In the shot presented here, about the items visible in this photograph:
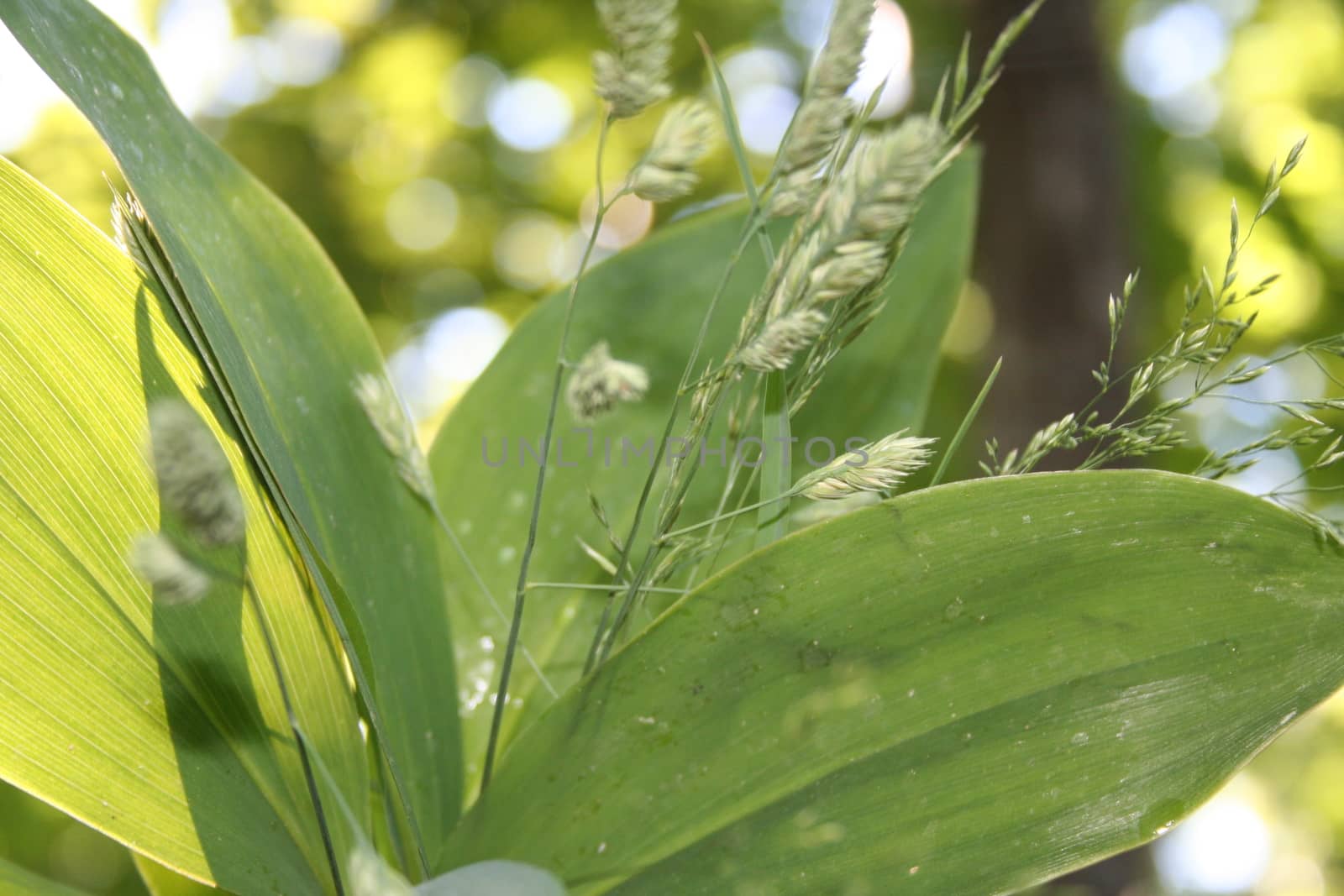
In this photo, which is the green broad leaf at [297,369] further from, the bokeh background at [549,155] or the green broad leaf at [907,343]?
the bokeh background at [549,155]

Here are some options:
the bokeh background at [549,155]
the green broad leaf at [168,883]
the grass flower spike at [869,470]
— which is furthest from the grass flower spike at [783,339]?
the bokeh background at [549,155]

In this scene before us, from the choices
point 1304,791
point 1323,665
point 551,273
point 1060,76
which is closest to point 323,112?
point 551,273

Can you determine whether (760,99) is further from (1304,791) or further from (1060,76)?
(1304,791)

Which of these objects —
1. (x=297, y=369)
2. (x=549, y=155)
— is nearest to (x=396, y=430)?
(x=297, y=369)

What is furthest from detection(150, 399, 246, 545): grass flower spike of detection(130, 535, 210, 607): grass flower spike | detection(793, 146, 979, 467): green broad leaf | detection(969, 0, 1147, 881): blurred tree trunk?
detection(969, 0, 1147, 881): blurred tree trunk

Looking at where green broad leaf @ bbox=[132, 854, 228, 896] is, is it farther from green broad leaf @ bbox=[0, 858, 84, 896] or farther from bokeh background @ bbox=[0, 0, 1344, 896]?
bokeh background @ bbox=[0, 0, 1344, 896]
